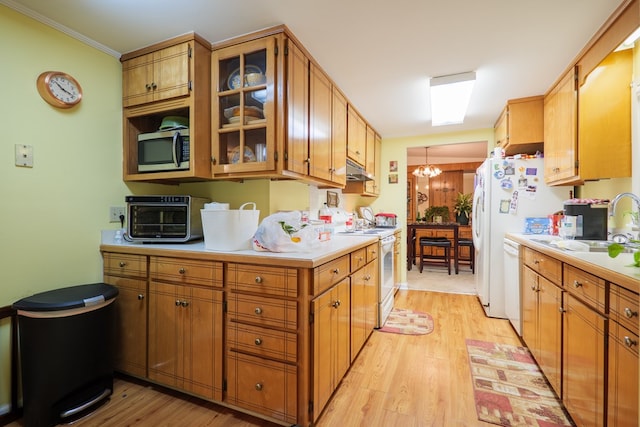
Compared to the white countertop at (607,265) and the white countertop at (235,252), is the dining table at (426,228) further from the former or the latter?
the white countertop at (235,252)

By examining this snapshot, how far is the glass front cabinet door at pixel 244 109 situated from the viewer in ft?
5.43

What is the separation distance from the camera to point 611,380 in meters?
1.05

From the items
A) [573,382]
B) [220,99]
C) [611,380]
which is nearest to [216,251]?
[220,99]

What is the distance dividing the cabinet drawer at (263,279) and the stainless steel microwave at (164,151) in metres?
Answer: 0.82

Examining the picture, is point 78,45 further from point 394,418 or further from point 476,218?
point 476,218

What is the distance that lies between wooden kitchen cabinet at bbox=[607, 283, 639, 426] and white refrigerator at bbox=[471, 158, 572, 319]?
5.50ft

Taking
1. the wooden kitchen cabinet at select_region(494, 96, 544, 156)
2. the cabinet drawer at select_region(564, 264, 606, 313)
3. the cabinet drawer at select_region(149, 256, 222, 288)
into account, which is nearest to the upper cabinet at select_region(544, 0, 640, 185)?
the wooden kitchen cabinet at select_region(494, 96, 544, 156)

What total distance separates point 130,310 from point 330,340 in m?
1.26

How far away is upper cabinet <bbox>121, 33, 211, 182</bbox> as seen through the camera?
5.71ft

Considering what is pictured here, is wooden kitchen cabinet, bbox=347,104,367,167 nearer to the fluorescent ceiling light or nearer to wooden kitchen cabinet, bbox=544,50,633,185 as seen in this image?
the fluorescent ceiling light

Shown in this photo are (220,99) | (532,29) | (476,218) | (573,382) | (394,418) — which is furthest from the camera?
(476,218)

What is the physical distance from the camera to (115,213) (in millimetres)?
1940

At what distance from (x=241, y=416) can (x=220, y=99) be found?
1.88 meters

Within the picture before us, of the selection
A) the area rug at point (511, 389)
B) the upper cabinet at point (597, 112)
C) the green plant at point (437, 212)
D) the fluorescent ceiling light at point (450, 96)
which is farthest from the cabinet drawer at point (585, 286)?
the green plant at point (437, 212)
